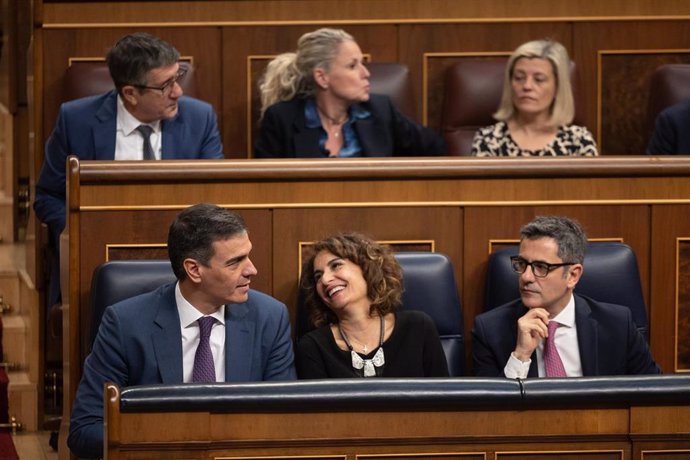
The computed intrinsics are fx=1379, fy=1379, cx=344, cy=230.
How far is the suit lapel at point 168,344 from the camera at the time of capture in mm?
1747

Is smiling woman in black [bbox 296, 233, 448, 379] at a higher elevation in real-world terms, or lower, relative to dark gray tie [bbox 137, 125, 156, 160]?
lower

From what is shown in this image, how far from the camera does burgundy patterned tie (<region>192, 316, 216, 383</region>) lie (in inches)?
69.3

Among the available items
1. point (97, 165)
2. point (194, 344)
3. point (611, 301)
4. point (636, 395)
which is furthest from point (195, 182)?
point (636, 395)

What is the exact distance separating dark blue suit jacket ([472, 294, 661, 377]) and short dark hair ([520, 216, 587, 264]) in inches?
3.0

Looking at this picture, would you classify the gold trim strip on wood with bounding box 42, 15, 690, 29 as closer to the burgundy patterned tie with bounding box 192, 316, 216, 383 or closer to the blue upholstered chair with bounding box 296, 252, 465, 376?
the blue upholstered chair with bounding box 296, 252, 465, 376

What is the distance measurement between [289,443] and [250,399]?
6 centimetres

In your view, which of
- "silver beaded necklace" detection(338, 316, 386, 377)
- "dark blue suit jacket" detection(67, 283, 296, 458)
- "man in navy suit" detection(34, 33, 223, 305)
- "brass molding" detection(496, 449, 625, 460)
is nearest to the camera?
"brass molding" detection(496, 449, 625, 460)

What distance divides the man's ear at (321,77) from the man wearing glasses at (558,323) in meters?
0.67

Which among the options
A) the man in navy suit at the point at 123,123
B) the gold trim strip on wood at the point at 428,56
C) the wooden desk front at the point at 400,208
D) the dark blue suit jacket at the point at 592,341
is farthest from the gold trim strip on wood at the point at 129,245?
the gold trim strip on wood at the point at 428,56

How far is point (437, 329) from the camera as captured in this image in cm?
197

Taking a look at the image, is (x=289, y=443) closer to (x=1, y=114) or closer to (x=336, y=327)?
(x=336, y=327)

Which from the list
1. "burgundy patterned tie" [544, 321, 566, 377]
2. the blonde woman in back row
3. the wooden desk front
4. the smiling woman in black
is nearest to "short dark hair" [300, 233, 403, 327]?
the smiling woman in black

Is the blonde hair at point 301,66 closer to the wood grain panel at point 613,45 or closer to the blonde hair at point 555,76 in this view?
the blonde hair at point 555,76

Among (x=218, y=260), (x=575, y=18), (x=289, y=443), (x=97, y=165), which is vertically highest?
(x=575, y=18)
